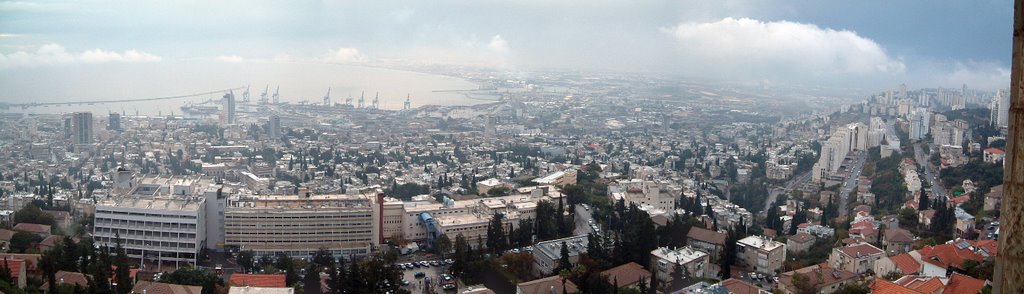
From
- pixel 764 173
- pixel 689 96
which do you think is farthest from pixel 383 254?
pixel 689 96

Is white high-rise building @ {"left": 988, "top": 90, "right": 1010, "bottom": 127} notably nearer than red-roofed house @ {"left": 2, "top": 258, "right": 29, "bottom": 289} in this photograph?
No

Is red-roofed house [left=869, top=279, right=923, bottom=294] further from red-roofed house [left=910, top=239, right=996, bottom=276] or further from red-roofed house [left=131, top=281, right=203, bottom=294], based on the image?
red-roofed house [left=131, top=281, right=203, bottom=294]

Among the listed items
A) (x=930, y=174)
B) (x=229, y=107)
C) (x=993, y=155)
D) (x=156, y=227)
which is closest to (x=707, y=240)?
(x=156, y=227)

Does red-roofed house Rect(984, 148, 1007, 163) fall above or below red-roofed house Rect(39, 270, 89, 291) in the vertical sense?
above

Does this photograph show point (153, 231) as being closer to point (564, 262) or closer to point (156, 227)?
point (156, 227)

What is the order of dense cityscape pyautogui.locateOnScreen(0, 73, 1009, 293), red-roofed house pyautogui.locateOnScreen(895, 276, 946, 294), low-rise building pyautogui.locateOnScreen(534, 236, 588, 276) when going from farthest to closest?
low-rise building pyautogui.locateOnScreen(534, 236, 588, 276), dense cityscape pyautogui.locateOnScreen(0, 73, 1009, 293), red-roofed house pyautogui.locateOnScreen(895, 276, 946, 294)

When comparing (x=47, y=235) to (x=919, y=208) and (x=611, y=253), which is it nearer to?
(x=611, y=253)

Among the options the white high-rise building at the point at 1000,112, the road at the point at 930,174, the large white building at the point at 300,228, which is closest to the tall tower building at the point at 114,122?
the large white building at the point at 300,228

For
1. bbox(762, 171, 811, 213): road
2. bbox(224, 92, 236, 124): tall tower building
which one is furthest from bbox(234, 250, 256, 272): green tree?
bbox(224, 92, 236, 124): tall tower building
